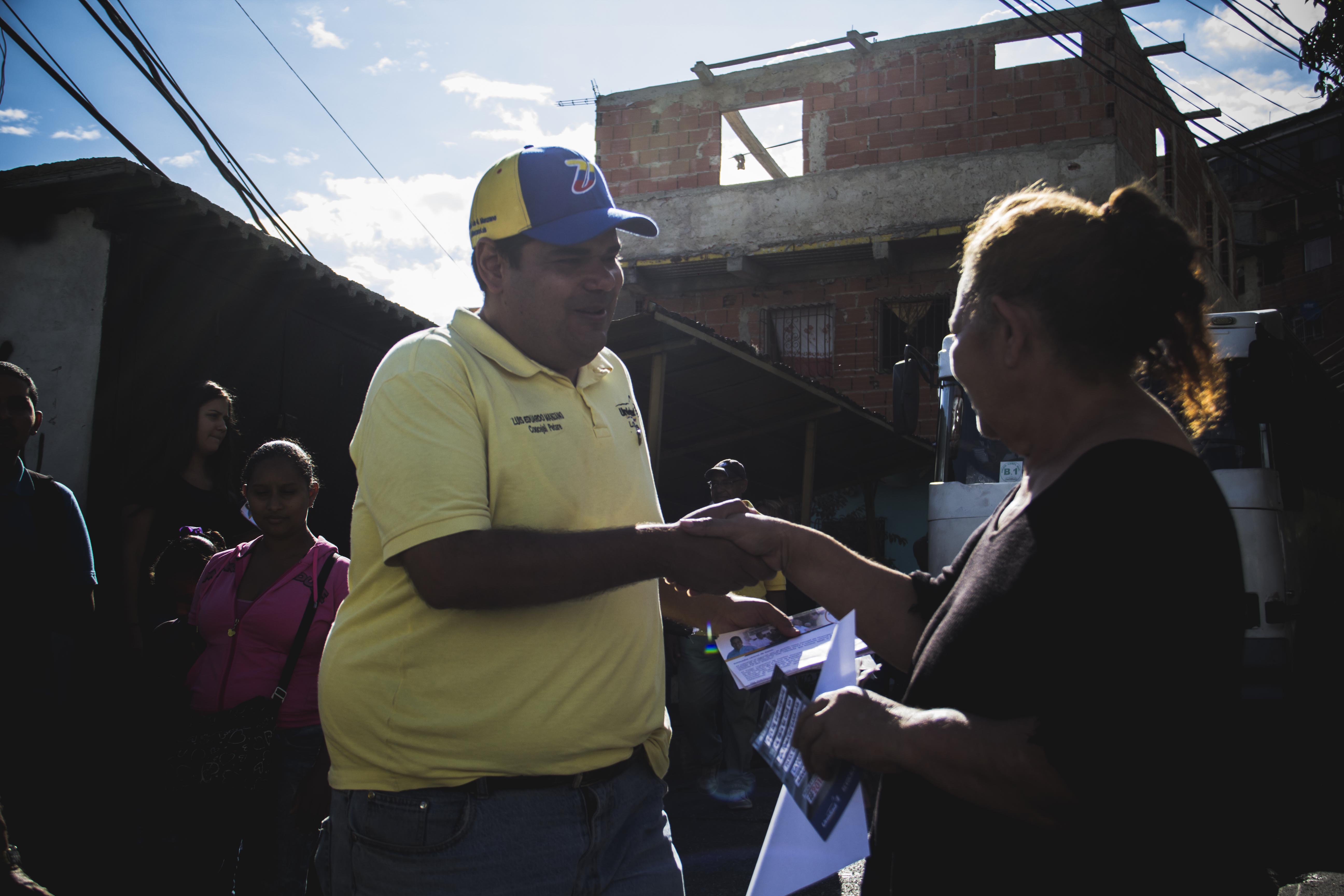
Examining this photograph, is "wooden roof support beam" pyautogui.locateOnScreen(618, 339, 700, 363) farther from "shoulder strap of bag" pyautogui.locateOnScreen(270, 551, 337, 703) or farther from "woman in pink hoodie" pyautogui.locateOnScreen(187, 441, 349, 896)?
"shoulder strap of bag" pyautogui.locateOnScreen(270, 551, 337, 703)

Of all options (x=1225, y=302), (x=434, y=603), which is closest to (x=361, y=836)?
(x=434, y=603)

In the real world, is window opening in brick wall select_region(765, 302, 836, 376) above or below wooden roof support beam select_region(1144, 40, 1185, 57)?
below

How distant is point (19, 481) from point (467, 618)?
105 inches

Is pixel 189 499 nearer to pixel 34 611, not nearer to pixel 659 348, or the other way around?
pixel 34 611

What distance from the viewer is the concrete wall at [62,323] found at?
5.77m

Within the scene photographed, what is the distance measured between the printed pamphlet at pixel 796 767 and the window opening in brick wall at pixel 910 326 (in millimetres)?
15571

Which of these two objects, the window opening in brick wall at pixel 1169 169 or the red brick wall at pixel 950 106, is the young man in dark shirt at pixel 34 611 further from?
the window opening in brick wall at pixel 1169 169

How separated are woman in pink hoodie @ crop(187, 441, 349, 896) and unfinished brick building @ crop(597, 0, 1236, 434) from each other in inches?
551

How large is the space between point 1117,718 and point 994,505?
576 cm

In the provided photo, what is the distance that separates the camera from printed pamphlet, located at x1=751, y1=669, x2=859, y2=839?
4.59 feet

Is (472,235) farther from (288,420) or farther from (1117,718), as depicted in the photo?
(288,420)

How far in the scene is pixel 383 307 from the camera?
8008 millimetres

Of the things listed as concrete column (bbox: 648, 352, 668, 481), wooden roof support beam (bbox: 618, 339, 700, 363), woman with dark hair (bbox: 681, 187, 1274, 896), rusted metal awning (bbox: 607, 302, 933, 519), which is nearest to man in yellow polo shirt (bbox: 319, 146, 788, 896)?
woman with dark hair (bbox: 681, 187, 1274, 896)

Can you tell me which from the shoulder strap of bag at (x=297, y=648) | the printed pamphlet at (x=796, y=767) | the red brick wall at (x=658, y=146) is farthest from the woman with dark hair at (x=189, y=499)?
the red brick wall at (x=658, y=146)
